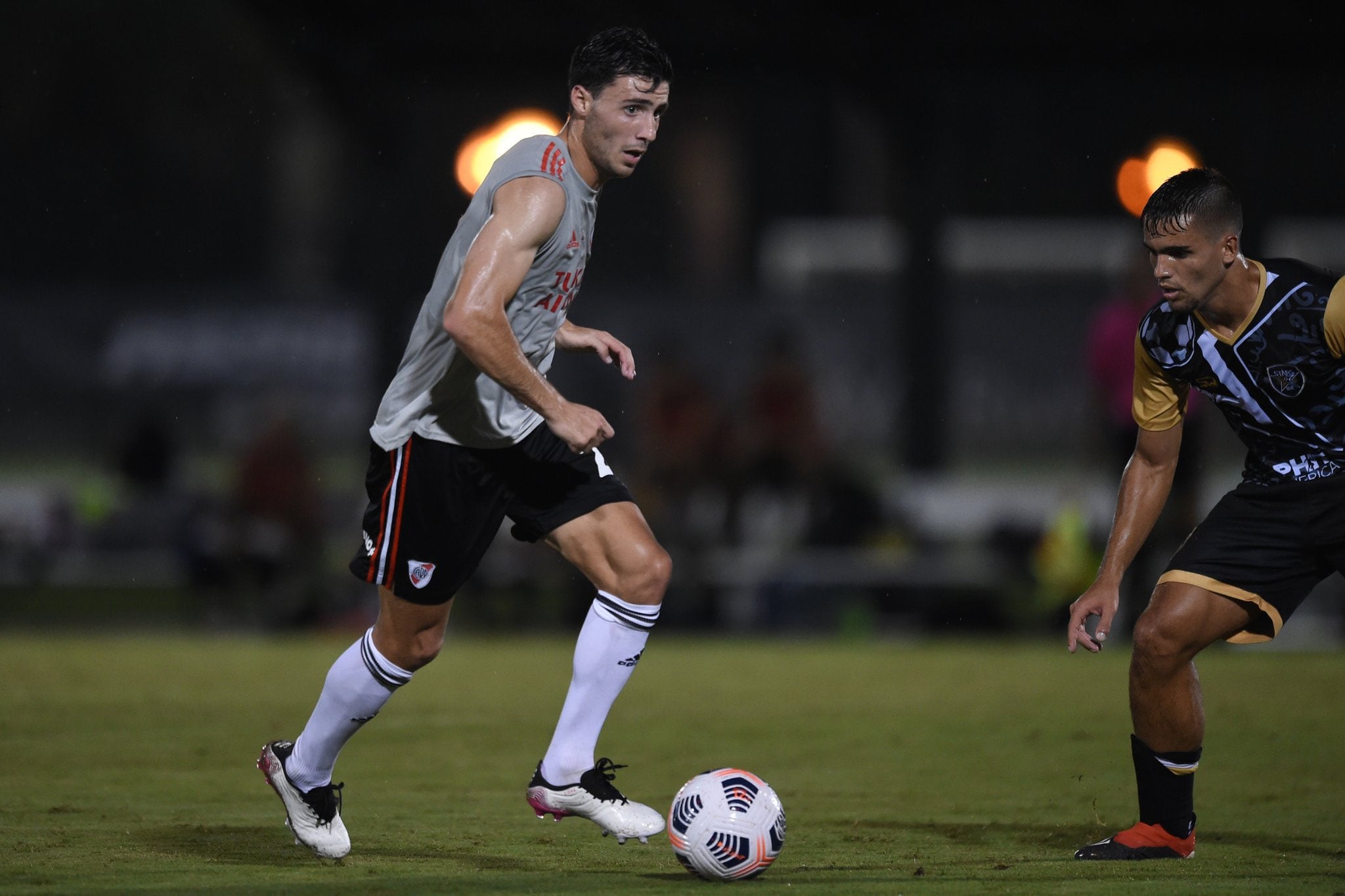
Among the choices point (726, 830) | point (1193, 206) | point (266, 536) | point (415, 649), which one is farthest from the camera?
point (266, 536)

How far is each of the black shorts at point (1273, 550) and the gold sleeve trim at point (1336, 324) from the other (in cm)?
40

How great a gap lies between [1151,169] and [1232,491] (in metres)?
7.69

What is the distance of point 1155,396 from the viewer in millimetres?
4676

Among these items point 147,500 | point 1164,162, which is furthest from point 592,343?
point 147,500

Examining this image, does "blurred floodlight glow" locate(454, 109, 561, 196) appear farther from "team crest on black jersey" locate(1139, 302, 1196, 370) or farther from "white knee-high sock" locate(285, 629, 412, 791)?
"team crest on black jersey" locate(1139, 302, 1196, 370)

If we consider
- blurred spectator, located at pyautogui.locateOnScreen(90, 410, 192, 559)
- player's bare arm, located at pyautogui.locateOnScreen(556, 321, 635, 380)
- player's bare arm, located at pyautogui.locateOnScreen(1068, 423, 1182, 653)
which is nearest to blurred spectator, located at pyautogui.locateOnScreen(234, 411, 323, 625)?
blurred spectator, located at pyautogui.locateOnScreen(90, 410, 192, 559)

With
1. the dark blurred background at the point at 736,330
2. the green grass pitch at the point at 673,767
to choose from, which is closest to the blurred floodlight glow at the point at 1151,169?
the dark blurred background at the point at 736,330

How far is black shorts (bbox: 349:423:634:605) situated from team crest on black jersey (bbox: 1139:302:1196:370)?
1.58 meters

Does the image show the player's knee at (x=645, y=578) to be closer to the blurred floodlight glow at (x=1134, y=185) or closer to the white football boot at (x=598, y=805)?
the white football boot at (x=598, y=805)

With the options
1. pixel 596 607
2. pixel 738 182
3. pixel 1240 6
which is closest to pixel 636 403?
pixel 1240 6

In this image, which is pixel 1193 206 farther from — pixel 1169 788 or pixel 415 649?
pixel 415 649

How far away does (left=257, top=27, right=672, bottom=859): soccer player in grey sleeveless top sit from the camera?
449 centimetres

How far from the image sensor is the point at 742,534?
12500 millimetres

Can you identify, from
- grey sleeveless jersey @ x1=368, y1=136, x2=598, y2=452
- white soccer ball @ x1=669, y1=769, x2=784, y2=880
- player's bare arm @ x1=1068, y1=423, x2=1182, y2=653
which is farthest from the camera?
player's bare arm @ x1=1068, y1=423, x2=1182, y2=653
